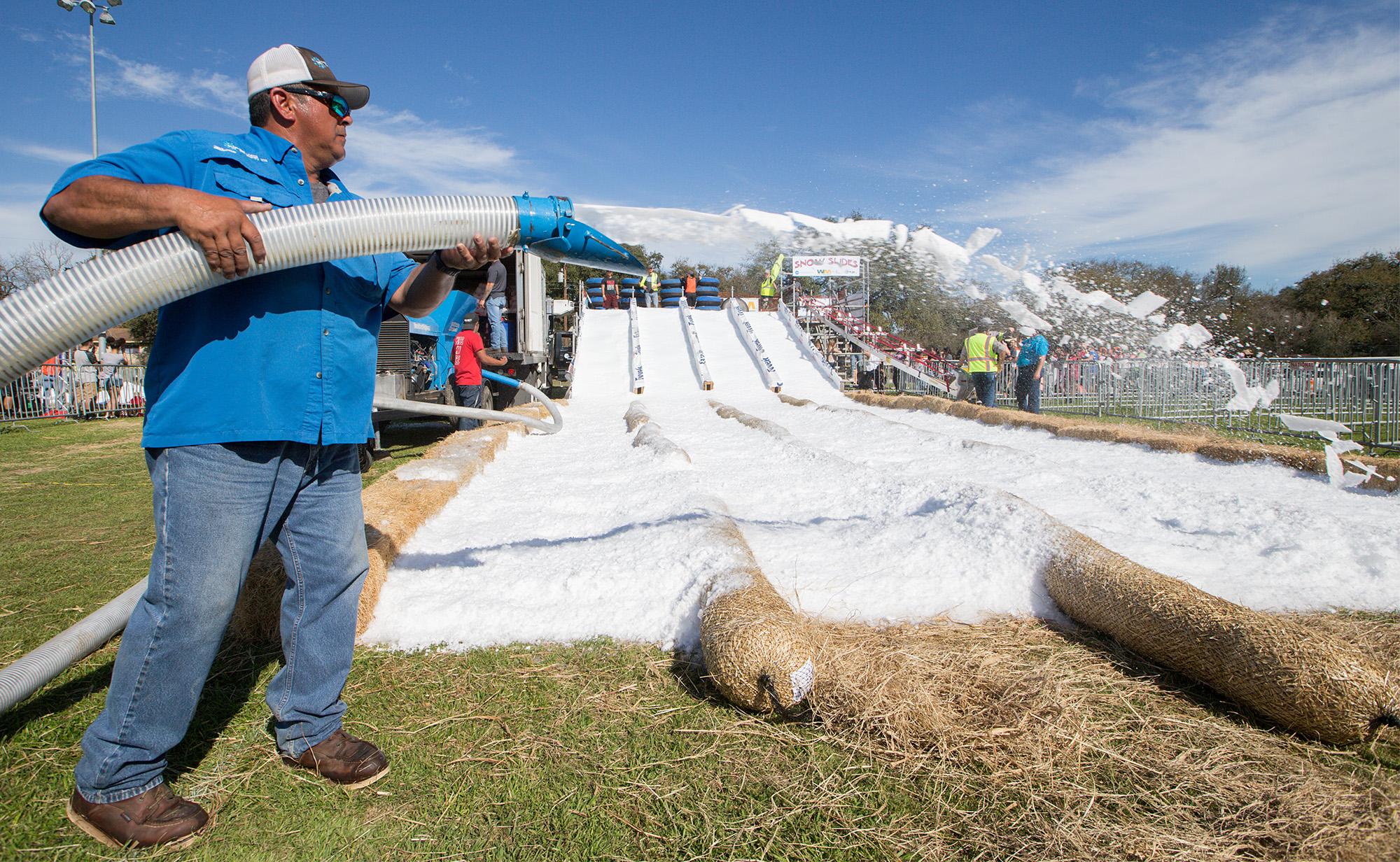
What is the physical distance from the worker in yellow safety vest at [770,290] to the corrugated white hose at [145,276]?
66.0ft

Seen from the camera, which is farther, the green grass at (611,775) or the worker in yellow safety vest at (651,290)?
the worker in yellow safety vest at (651,290)

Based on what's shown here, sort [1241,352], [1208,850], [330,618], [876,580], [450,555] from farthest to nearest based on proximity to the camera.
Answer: [1241,352] → [450,555] → [876,580] → [330,618] → [1208,850]

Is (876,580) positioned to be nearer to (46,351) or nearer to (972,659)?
(972,659)

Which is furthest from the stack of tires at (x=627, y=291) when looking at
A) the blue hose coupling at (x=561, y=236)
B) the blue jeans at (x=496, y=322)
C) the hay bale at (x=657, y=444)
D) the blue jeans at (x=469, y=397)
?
the blue hose coupling at (x=561, y=236)

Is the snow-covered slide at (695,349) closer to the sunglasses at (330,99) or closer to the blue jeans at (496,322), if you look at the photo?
the blue jeans at (496,322)

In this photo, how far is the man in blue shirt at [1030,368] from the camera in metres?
10.4

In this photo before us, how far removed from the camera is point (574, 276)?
33125 mm

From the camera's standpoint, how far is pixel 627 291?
24.3m

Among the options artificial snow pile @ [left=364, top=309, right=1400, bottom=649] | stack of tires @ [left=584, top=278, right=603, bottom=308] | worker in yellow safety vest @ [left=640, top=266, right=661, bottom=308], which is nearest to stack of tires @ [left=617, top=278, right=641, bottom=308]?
worker in yellow safety vest @ [left=640, top=266, right=661, bottom=308]

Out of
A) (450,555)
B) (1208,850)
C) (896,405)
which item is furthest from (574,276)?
(1208,850)

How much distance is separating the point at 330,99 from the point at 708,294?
21621 millimetres

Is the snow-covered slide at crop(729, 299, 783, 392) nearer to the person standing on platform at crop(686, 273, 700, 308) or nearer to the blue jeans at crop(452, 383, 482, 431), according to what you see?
the person standing on platform at crop(686, 273, 700, 308)

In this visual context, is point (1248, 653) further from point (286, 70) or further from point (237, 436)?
point (286, 70)

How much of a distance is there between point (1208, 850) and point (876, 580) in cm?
149
